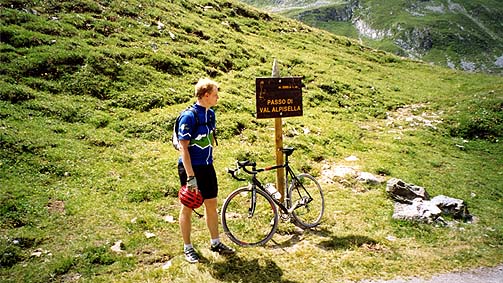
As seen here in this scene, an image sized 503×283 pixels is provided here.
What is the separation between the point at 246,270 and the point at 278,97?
16.8 feet

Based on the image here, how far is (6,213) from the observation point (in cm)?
951

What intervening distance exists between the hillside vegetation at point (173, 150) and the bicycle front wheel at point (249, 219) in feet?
1.40

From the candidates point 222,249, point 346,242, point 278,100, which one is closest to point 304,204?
point 346,242

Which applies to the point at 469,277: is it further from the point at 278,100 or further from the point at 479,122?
the point at 479,122

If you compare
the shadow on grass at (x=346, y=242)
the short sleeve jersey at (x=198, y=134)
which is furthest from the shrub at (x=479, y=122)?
the short sleeve jersey at (x=198, y=134)

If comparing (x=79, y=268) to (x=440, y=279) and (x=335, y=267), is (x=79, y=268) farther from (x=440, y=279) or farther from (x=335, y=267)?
(x=440, y=279)

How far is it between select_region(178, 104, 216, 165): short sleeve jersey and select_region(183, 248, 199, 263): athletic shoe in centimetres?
228

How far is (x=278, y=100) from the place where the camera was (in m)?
10.3

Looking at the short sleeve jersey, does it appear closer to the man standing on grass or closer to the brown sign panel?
the man standing on grass

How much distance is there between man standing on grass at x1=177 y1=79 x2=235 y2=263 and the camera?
24.1 feet

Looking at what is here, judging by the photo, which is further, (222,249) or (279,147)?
(279,147)

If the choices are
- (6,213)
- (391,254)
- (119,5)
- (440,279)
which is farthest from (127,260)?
(119,5)

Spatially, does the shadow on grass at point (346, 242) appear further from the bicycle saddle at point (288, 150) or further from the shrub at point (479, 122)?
the shrub at point (479, 122)

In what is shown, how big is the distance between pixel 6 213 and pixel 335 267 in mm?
9229
